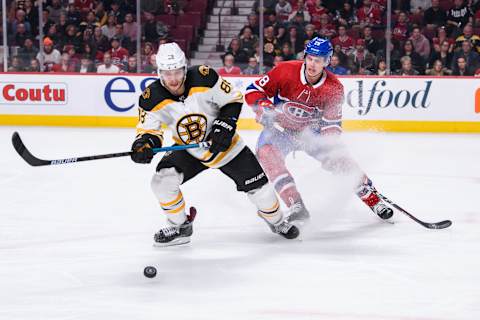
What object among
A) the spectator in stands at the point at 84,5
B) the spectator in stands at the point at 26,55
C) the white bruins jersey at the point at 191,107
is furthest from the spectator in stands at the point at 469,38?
the white bruins jersey at the point at 191,107

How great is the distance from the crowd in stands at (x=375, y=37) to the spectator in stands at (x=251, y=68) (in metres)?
0.01

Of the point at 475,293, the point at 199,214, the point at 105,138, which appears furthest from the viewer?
the point at 105,138

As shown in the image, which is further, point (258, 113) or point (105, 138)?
point (105, 138)

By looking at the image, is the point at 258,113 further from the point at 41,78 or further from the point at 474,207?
the point at 41,78

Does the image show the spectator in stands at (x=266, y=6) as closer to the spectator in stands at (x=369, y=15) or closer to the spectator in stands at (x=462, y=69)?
the spectator in stands at (x=369, y=15)

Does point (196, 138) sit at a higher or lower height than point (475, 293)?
higher

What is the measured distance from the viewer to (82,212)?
520 cm

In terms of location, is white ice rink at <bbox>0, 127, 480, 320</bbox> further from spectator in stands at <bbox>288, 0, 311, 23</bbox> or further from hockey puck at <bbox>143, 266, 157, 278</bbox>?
spectator in stands at <bbox>288, 0, 311, 23</bbox>

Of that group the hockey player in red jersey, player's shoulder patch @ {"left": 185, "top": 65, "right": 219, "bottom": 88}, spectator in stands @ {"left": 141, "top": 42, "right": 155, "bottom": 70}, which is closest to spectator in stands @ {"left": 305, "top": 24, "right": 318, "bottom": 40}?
spectator in stands @ {"left": 141, "top": 42, "right": 155, "bottom": 70}

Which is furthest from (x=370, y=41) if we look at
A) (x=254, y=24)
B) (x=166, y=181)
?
(x=166, y=181)

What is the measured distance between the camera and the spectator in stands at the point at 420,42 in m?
9.36

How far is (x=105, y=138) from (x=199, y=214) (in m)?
3.59

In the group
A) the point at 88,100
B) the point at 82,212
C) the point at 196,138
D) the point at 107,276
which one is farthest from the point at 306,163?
the point at 88,100

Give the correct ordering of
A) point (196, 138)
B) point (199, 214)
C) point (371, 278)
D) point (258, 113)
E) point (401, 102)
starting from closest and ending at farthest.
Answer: point (371, 278), point (196, 138), point (258, 113), point (199, 214), point (401, 102)
